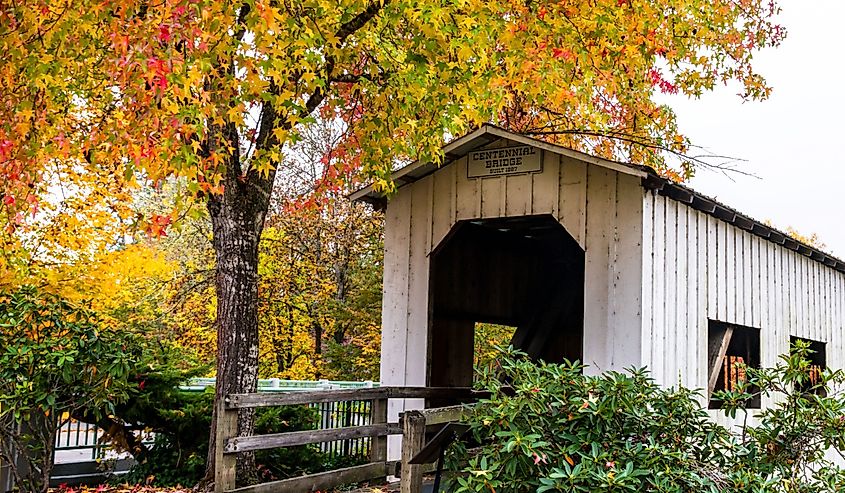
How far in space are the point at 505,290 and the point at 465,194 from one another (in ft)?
9.88

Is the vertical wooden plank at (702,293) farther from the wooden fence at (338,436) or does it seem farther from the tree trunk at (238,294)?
the tree trunk at (238,294)

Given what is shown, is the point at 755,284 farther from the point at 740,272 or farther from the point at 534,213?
the point at 534,213

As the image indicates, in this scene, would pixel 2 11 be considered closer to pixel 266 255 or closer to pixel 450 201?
pixel 450 201

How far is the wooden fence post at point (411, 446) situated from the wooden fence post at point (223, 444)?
1732mm

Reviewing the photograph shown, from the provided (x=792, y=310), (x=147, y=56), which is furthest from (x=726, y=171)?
(x=147, y=56)

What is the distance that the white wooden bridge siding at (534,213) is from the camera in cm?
766

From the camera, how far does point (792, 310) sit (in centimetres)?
1059

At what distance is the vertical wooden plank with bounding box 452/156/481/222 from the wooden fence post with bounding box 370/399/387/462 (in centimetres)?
208

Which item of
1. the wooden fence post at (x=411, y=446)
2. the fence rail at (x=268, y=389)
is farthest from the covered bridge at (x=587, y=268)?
the wooden fence post at (x=411, y=446)

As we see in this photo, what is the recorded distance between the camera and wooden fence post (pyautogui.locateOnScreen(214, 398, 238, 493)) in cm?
677

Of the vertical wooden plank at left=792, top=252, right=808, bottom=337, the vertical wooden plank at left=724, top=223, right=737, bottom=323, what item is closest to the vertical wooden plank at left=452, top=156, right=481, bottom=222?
the vertical wooden plank at left=724, top=223, right=737, bottom=323

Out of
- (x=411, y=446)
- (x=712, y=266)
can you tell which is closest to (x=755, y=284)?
(x=712, y=266)

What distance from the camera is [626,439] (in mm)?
5125

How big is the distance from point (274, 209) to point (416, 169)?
11286 mm
